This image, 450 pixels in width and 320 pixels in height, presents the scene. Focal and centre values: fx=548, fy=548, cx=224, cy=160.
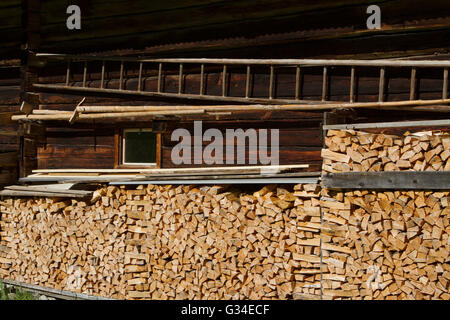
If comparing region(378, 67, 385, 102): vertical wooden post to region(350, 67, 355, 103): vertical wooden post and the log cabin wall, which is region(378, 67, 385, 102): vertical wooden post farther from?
the log cabin wall

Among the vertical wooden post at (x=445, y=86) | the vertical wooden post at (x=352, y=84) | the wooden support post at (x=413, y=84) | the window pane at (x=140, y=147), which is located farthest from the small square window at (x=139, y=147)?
the vertical wooden post at (x=445, y=86)

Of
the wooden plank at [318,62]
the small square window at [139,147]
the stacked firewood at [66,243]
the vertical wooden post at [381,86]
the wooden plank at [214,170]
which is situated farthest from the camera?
the small square window at [139,147]

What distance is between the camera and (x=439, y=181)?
620 cm

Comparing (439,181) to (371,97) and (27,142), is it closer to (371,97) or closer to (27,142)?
(371,97)

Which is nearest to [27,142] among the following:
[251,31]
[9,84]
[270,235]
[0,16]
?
[9,84]

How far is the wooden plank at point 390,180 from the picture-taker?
244 inches

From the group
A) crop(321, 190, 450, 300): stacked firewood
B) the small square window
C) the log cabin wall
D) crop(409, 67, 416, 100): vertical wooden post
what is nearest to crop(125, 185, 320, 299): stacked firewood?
crop(321, 190, 450, 300): stacked firewood

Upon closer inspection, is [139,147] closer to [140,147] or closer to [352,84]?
[140,147]

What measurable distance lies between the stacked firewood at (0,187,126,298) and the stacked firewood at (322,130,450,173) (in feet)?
11.6

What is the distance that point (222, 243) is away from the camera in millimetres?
7609

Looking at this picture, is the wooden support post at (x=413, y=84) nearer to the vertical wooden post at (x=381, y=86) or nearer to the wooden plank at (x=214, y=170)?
the vertical wooden post at (x=381, y=86)

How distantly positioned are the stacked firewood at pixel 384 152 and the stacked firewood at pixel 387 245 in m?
0.32

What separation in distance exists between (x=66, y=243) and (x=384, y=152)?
17.8 feet

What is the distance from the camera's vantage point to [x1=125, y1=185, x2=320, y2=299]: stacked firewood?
716 centimetres
